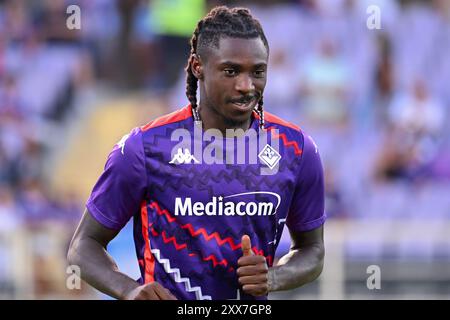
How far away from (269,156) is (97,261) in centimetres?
93

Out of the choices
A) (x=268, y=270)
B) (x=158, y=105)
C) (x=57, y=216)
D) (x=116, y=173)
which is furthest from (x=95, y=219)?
(x=158, y=105)

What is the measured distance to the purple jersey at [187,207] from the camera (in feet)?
15.1

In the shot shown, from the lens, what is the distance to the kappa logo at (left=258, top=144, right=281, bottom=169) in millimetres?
4777

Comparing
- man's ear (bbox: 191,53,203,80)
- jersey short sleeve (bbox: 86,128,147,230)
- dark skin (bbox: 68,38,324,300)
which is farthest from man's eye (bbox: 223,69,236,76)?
jersey short sleeve (bbox: 86,128,147,230)

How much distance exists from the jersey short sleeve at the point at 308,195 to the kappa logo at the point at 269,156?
0.13 metres

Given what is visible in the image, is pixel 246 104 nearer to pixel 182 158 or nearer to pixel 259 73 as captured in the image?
pixel 259 73

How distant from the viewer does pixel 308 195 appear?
490 cm

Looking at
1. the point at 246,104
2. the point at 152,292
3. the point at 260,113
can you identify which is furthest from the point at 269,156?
the point at 152,292

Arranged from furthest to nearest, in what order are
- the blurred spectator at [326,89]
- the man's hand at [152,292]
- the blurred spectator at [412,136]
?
the blurred spectator at [326,89]
the blurred spectator at [412,136]
the man's hand at [152,292]

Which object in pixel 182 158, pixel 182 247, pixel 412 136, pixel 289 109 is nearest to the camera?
pixel 182 247

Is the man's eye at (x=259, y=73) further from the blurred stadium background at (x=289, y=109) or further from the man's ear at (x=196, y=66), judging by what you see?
the blurred stadium background at (x=289, y=109)

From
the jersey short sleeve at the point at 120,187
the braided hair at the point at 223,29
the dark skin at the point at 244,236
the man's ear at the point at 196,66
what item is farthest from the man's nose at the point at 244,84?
the jersey short sleeve at the point at 120,187

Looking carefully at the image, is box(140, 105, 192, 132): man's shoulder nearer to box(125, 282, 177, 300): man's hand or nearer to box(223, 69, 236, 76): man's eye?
box(223, 69, 236, 76): man's eye
